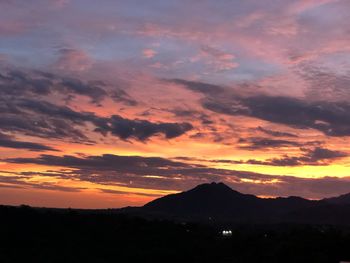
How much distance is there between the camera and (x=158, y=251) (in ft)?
277

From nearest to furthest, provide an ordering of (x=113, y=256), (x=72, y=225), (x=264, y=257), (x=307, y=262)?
(x=307, y=262)
(x=264, y=257)
(x=113, y=256)
(x=72, y=225)

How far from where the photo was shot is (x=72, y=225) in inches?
4365

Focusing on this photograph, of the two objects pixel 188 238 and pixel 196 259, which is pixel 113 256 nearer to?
pixel 196 259

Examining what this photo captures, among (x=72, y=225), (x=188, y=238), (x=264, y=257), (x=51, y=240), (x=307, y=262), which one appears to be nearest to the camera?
(x=307, y=262)

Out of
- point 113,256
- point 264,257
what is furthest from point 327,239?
point 113,256

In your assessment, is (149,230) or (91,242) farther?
(149,230)

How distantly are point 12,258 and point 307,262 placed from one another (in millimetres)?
40690

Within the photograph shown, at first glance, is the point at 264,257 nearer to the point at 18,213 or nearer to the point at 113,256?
the point at 113,256

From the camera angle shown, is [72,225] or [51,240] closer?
[51,240]

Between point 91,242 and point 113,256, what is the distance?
13573 mm

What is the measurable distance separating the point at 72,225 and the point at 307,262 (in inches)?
2249

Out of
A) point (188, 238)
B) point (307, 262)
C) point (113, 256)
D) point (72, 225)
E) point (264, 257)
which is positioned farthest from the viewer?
Answer: point (72, 225)

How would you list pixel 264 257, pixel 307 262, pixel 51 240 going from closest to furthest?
pixel 307 262 < pixel 264 257 < pixel 51 240

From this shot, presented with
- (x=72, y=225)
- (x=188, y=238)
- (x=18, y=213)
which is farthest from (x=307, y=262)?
(x=18, y=213)
